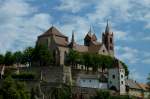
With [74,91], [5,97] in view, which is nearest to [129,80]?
[74,91]

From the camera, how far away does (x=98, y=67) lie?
312 feet

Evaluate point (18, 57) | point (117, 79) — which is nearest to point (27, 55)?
point (18, 57)

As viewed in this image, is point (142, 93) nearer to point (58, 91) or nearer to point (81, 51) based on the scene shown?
point (81, 51)

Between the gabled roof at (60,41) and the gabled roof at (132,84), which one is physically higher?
the gabled roof at (60,41)

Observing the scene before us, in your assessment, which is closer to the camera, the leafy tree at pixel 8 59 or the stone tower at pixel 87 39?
the leafy tree at pixel 8 59

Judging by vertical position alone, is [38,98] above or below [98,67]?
below

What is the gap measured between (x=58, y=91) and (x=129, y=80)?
74.1 feet

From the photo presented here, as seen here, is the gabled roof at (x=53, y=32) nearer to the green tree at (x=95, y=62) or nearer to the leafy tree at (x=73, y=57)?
the leafy tree at (x=73, y=57)

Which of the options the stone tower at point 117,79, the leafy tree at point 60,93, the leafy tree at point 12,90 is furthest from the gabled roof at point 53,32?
the leafy tree at point 12,90

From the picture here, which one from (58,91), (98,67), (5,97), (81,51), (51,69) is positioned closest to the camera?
(5,97)

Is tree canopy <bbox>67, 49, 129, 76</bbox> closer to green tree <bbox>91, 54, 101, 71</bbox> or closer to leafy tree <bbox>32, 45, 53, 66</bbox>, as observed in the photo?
green tree <bbox>91, 54, 101, 71</bbox>

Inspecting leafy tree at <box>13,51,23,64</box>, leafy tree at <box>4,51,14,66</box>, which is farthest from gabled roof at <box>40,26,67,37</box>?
leafy tree at <box>4,51,14,66</box>

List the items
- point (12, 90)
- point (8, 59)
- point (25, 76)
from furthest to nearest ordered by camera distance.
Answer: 1. point (8, 59)
2. point (25, 76)
3. point (12, 90)

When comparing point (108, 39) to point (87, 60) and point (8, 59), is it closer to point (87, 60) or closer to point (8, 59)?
point (87, 60)
